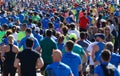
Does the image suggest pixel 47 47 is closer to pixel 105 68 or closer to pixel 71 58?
pixel 71 58

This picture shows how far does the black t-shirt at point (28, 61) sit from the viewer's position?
805cm

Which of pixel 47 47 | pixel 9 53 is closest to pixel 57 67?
pixel 9 53

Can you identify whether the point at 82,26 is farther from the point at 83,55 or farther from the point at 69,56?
the point at 69,56

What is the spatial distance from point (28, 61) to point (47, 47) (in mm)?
2518

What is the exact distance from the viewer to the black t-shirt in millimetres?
8047

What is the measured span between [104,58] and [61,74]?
91 centimetres

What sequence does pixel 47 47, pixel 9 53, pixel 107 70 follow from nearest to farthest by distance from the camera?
pixel 107 70 < pixel 9 53 < pixel 47 47

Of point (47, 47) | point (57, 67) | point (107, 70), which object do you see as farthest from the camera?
point (47, 47)

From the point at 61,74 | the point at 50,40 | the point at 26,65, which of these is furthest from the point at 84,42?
the point at 61,74

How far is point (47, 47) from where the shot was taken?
10547mm

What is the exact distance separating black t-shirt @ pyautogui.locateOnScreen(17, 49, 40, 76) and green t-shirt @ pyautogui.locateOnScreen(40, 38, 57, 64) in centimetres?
238

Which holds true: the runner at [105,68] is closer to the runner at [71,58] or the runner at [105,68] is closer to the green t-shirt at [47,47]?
the runner at [71,58]

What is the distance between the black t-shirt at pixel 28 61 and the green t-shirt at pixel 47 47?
2.38 meters

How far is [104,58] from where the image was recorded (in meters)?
6.61
